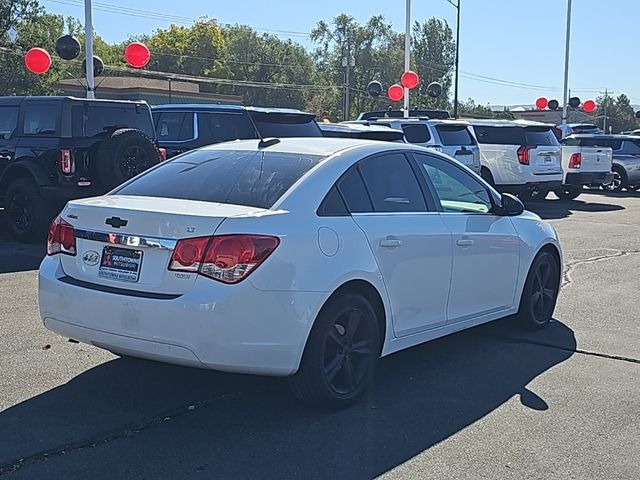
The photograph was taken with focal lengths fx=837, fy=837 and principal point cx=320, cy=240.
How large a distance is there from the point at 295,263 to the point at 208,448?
1.09 m

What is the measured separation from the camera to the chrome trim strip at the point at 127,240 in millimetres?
4582

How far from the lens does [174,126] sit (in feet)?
44.0

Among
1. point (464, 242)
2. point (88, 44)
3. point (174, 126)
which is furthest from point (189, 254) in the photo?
point (88, 44)

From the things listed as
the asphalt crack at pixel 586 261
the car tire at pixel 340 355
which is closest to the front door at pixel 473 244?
the car tire at pixel 340 355

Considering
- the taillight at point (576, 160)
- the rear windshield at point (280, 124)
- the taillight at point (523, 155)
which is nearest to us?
the rear windshield at point (280, 124)

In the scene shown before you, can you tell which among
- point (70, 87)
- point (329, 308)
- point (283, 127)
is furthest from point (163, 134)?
point (70, 87)

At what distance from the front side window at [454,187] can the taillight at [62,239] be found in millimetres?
2450

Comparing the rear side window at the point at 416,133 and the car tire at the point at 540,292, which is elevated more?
the rear side window at the point at 416,133

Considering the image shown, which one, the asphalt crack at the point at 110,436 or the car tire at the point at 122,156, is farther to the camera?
the car tire at the point at 122,156

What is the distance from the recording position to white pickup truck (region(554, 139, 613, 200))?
2075 cm

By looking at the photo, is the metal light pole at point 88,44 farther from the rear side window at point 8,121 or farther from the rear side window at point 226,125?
the rear side window at point 8,121

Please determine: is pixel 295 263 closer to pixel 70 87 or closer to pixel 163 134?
pixel 163 134

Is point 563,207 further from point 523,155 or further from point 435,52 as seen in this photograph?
point 435,52

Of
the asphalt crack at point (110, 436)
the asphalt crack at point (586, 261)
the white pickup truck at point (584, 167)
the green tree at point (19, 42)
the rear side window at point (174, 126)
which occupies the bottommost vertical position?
the asphalt crack at point (586, 261)
